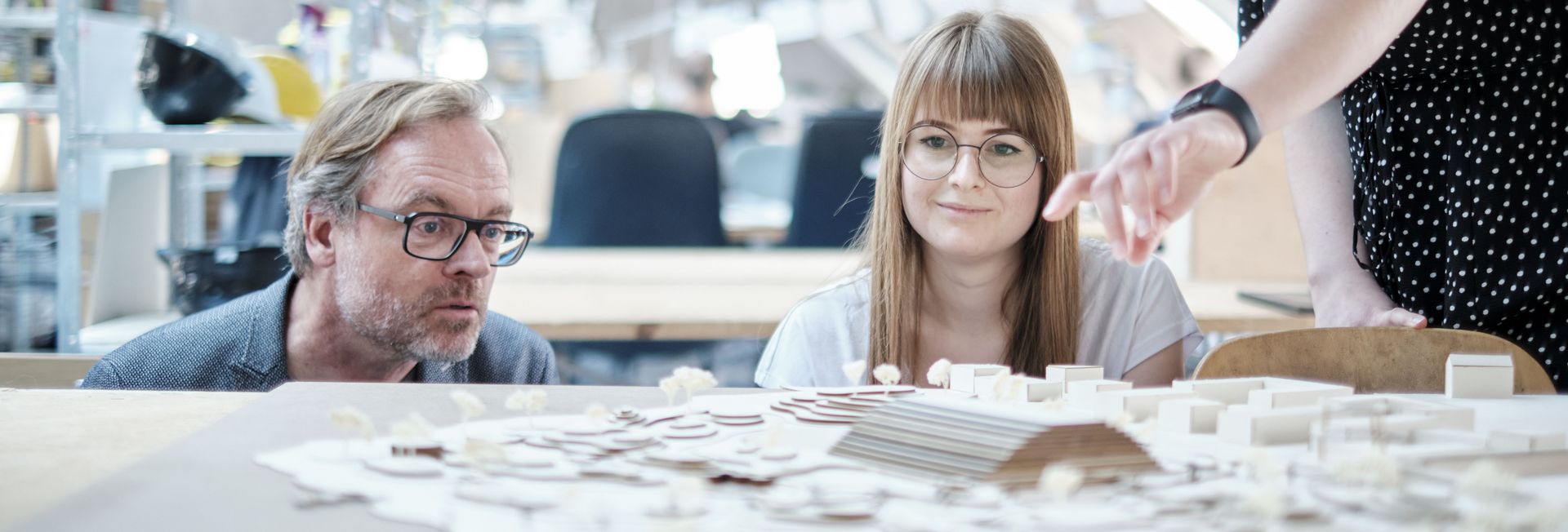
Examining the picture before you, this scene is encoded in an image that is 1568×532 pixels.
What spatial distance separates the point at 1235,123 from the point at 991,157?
0.69 metres

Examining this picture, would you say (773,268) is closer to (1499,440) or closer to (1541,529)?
(1499,440)

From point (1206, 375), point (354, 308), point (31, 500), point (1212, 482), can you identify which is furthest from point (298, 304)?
point (1212, 482)

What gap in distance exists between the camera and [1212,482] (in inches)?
31.4

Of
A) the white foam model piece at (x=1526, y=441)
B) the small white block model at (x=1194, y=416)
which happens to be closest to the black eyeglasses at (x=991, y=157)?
the small white block model at (x=1194, y=416)

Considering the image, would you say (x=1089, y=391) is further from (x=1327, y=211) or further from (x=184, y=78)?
(x=184, y=78)

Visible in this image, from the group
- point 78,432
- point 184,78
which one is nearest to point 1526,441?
point 78,432

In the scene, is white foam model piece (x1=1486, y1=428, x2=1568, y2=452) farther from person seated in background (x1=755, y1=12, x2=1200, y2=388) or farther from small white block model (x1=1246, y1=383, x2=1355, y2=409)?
person seated in background (x1=755, y1=12, x2=1200, y2=388)

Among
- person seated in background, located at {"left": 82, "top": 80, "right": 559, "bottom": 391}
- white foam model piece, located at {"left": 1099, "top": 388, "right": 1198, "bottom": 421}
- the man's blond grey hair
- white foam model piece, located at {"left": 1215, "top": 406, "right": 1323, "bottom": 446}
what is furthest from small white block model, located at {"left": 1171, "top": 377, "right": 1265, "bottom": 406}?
the man's blond grey hair

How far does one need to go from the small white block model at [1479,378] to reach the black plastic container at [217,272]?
74.3 inches

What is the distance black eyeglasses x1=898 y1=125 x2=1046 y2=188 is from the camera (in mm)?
1733

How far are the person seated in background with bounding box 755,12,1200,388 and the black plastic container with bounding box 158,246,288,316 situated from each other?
111 centimetres

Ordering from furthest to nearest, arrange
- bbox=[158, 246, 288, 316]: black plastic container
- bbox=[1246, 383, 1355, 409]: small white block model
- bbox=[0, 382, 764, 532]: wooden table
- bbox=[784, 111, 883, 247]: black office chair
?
bbox=[784, 111, 883, 247]: black office chair → bbox=[158, 246, 288, 316]: black plastic container → bbox=[1246, 383, 1355, 409]: small white block model → bbox=[0, 382, 764, 532]: wooden table

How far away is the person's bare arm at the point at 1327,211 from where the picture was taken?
1541 millimetres

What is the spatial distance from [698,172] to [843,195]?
447mm
